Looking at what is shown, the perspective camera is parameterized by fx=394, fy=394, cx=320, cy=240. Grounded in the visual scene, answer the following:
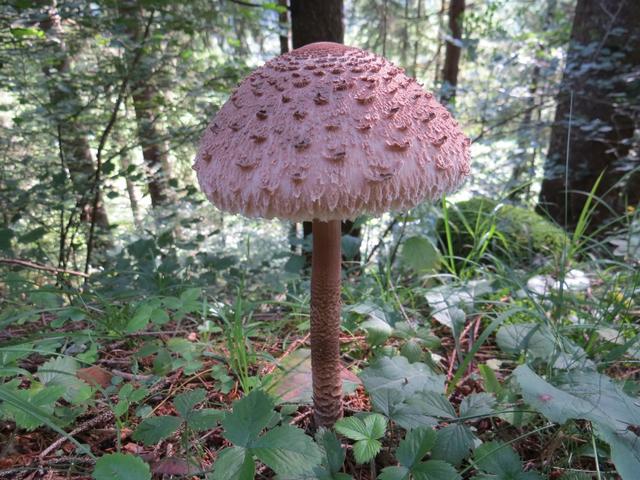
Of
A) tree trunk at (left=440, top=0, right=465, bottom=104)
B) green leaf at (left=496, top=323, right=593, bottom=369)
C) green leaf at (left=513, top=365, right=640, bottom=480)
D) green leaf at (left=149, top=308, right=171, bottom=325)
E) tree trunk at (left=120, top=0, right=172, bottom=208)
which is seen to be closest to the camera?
green leaf at (left=513, top=365, right=640, bottom=480)

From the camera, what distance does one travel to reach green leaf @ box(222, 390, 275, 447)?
1140 millimetres

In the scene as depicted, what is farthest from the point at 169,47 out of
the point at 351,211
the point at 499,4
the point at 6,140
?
the point at 499,4

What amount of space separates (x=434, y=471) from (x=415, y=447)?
8 centimetres

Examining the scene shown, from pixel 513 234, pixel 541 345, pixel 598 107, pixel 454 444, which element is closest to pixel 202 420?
pixel 454 444

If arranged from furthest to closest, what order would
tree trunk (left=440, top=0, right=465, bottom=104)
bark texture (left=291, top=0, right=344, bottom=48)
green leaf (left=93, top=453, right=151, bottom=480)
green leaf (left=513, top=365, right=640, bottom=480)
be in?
tree trunk (left=440, top=0, right=465, bottom=104)
bark texture (left=291, top=0, right=344, bottom=48)
green leaf (left=513, top=365, right=640, bottom=480)
green leaf (left=93, top=453, right=151, bottom=480)

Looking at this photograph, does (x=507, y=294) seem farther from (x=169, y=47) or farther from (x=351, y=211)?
(x=169, y=47)

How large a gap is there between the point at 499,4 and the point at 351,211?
639 cm

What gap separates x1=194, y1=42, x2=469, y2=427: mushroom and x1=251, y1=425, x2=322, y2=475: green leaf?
66cm

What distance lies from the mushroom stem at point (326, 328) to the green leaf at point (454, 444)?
0.47 metres

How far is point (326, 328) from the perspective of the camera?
166cm

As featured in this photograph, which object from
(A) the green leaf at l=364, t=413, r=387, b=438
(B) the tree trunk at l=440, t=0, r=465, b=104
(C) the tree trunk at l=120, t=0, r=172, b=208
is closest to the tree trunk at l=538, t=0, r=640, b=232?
(B) the tree trunk at l=440, t=0, r=465, b=104

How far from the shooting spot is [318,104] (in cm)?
128

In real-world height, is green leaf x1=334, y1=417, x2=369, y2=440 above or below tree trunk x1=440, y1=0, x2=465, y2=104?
below

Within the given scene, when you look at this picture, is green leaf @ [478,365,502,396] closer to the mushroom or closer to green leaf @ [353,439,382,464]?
green leaf @ [353,439,382,464]
